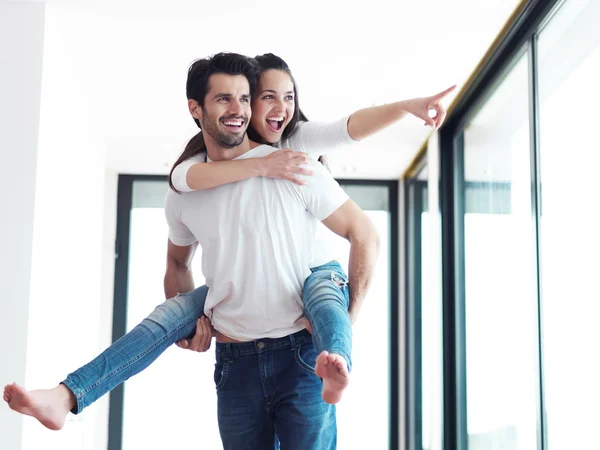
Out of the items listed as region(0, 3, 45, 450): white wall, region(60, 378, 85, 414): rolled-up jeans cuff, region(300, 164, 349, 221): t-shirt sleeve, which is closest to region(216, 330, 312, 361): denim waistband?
region(300, 164, 349, 221): t-shirt sleeve

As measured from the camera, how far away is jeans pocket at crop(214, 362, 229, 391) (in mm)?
2131

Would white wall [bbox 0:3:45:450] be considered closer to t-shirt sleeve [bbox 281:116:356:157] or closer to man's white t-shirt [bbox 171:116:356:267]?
man's white t-shirt [bbox 171:116:356:267]

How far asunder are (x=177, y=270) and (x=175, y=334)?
36cm

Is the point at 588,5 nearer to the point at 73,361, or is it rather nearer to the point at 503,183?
the point at 503,183

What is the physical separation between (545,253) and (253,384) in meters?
1.50

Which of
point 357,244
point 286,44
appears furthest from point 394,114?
point 286,44

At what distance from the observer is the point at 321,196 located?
6.83ft

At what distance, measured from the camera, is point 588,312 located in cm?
265

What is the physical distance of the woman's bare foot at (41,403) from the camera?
1.80 metres

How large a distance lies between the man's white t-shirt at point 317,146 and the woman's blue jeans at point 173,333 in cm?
5

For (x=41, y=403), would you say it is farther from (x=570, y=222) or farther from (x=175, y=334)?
(x=570, y=222)

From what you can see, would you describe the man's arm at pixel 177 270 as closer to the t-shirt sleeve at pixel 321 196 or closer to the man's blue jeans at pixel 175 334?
the man's blue jeans at pixel 175 334

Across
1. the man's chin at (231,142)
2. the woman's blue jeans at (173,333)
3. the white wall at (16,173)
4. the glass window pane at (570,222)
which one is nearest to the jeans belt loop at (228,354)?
the woman's blue jeans at (173,333)

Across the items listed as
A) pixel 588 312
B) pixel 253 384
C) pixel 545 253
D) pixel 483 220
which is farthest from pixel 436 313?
pixel 253 384
